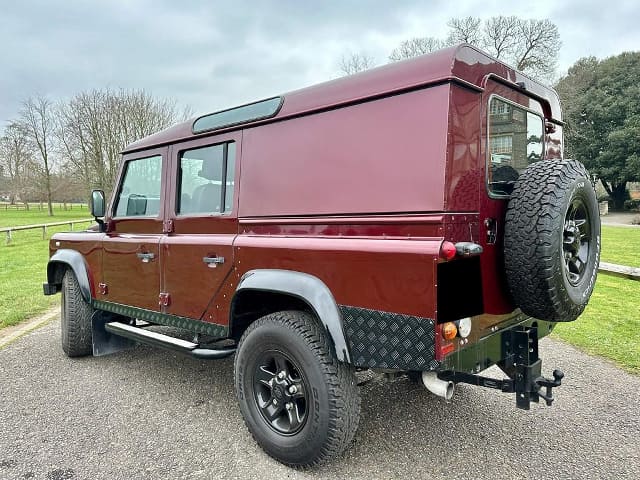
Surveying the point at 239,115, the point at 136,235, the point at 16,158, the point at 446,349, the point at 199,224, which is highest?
the point at 16,158

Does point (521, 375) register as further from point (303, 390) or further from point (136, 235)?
point (136, 235)

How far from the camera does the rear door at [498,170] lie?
2373 millimetres

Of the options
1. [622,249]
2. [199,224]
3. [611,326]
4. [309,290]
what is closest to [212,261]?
[199,224]

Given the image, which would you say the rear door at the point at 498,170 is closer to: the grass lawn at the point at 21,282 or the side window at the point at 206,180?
the side window at the point at 206,180

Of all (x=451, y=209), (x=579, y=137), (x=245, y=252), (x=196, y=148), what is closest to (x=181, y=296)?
(x=245, y=252)

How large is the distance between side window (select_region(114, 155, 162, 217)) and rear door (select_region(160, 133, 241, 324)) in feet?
0.78

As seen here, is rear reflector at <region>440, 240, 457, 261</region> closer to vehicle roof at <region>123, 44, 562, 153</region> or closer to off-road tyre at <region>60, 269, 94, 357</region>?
vehicle roof at <region>123, 44, 562, 153</region>

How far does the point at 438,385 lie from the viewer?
7.50ft

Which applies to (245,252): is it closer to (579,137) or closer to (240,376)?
(240,376)

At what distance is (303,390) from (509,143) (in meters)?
1.86

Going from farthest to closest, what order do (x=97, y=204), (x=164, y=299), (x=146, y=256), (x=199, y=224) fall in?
(x=97, y=204)
(x=146, y=256)
(x=164, y=299)
(x=199, y=224)

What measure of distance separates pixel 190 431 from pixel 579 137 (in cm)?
3499

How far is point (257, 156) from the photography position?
2.98 m

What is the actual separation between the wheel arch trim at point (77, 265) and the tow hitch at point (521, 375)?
3381mm
